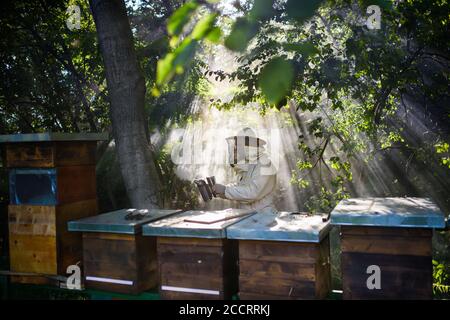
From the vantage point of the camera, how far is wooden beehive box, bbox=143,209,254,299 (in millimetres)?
2018

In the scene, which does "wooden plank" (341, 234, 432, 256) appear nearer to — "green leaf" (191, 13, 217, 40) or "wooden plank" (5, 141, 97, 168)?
"green leaf" (191, 13, 217, 40)

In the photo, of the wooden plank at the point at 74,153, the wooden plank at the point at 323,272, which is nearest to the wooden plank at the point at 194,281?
the wooden plank at the point at 323,272

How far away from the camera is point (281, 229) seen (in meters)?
1.92

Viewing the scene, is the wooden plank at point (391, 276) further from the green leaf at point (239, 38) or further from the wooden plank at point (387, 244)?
the green leaf at point (239, 38)

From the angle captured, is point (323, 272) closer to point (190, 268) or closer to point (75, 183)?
point (190, 268)

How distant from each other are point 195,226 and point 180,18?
145cm

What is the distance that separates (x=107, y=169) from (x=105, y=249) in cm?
369

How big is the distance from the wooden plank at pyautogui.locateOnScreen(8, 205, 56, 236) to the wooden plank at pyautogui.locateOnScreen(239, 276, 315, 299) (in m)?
1.34

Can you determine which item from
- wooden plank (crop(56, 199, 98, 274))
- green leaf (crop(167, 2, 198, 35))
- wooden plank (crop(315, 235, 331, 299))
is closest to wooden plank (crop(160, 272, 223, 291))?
wooden plank (crop(315, 235, 331, 299))

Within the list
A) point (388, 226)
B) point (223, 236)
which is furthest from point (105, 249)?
point (388, 226)

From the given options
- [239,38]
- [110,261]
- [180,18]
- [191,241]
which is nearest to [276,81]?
[239,38]

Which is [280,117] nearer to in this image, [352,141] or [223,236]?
[352,141]

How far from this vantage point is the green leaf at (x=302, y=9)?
879mm
